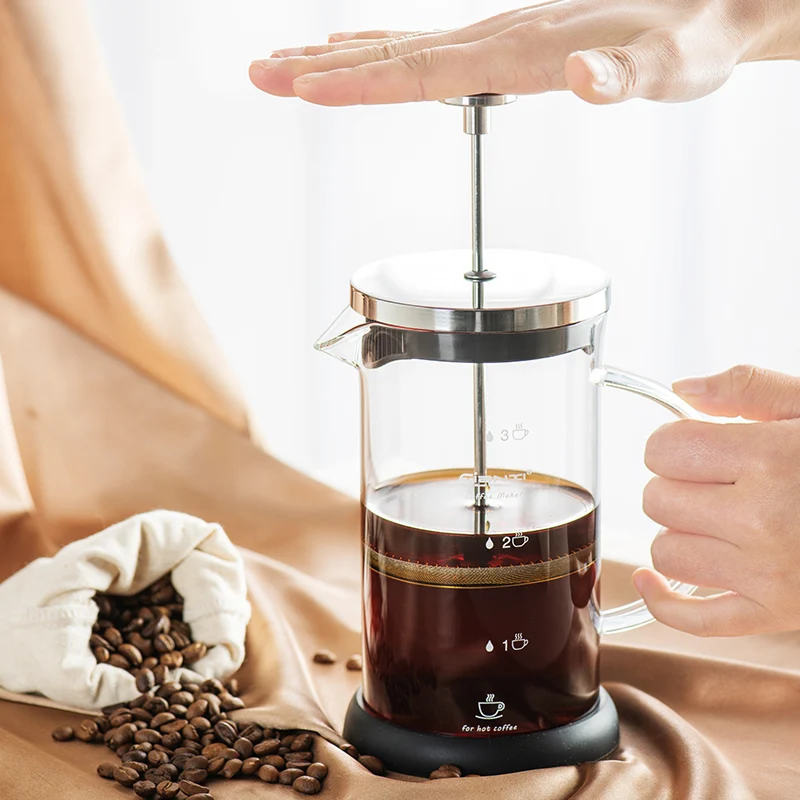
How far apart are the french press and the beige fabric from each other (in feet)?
0.74

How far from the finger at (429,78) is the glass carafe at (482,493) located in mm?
162

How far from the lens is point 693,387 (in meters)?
1.07

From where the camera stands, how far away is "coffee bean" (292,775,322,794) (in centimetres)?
104

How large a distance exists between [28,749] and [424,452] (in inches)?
16.6

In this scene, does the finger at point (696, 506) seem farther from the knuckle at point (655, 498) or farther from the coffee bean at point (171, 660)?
the coffee bean at point (171, 660)

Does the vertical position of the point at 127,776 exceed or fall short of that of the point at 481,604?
it falls short

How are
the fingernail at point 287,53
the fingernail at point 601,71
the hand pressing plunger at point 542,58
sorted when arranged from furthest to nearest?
the fingernail at point 287,53
the hand pressing plunger at point 542,58
the fingernail at point 601,71

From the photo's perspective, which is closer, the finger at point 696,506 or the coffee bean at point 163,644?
the finger at point 696,506

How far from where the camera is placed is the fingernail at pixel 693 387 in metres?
1.07

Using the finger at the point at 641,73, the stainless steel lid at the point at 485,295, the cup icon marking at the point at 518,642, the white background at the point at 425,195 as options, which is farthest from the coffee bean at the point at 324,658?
the finger at the point at 641,73

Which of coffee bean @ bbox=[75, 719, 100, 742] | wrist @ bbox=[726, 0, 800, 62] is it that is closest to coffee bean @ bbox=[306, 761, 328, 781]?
coffee bean @ bbox=[75, 719, 100, 742]

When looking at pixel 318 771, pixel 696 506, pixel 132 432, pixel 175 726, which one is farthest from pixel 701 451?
pixel 132 432

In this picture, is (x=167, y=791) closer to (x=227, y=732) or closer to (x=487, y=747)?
(x=227, y=732)

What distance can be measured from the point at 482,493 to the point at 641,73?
1.21 ft
